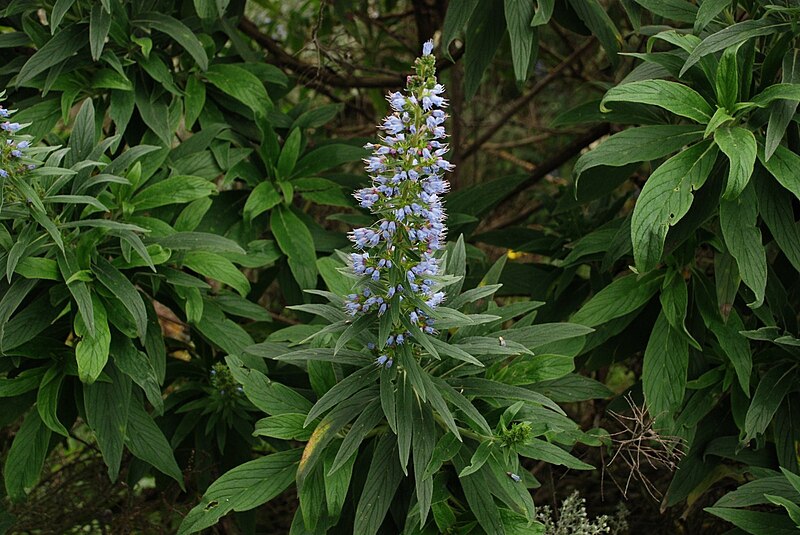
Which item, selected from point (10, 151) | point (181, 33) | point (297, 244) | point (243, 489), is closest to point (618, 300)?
point (297, 244)

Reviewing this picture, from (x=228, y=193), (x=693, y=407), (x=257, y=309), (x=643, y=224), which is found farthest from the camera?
(x=228, y=193)

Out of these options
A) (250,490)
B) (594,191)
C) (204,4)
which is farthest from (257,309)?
(594,191)

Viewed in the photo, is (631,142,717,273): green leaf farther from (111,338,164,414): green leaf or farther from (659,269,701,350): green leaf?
(111,338,164,414): green leaf

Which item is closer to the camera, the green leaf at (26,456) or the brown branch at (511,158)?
the green leaf at (26,456)

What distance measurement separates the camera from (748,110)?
7.45ft

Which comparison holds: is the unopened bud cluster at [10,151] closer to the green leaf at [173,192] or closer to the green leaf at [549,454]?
the green leaf at [173,192]

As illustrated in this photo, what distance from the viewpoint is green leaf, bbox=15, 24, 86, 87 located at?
8.59 ft

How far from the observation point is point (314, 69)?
3.58 meters

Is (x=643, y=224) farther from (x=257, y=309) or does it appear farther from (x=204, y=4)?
(x=204, y=4)

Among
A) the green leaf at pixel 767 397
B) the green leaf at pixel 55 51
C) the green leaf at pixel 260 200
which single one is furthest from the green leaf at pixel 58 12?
the green leaf at pixel 767 397

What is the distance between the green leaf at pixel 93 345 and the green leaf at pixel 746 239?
1.60 m

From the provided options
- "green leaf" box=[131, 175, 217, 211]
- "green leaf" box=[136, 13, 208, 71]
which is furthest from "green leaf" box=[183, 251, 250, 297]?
"green leaf" box=[136, 13, 208, 71]

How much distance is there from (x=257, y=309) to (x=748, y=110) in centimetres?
154

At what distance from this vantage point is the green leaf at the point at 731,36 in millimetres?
2131
